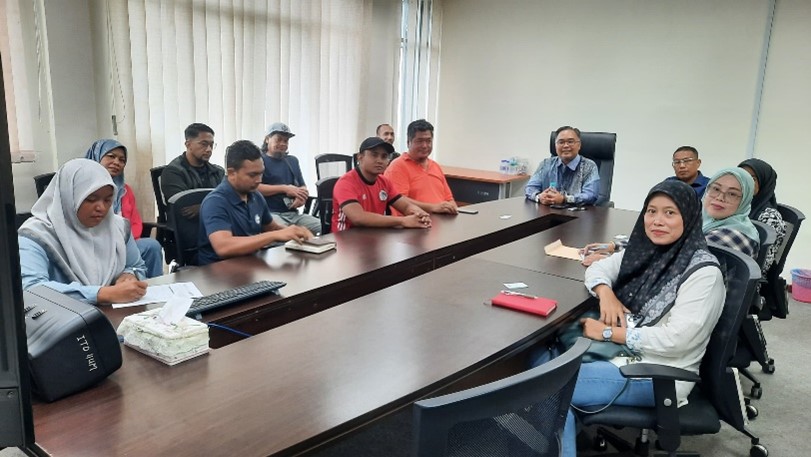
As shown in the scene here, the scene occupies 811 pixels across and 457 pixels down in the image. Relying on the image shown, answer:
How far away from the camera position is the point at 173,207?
8.59ft

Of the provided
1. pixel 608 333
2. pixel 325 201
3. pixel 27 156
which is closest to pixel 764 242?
pixel 608 333

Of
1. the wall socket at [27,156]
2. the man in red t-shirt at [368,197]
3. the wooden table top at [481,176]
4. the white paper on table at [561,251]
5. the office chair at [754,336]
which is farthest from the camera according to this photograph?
the wooden table top at [481,176]

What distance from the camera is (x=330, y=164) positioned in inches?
200

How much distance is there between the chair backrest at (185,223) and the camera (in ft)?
8.66

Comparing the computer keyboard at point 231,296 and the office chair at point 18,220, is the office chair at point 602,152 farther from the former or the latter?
the office chair at point 18,220

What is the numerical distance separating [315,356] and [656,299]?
3.96ft

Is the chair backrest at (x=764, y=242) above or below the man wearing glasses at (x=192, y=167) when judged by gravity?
below

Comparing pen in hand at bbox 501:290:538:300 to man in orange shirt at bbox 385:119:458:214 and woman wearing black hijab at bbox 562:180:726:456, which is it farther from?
man in orange shirt at bbox 385:119:458:214

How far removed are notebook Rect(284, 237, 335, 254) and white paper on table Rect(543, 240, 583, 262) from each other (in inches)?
41.5

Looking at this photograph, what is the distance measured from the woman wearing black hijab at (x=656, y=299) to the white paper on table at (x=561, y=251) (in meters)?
0.44

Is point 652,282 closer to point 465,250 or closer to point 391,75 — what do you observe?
point 465,250

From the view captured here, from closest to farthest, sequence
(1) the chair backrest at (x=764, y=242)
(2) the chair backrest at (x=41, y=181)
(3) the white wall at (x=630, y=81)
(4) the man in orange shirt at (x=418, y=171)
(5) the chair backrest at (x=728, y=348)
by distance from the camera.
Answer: (5) the chair backrest at (x=728, y=348), (1) the chair backrest at (x=764, y=242), (2) the chair backrest at (x=41, y=181), (4) the man in orange shirt at (x=418, y=171), (3) the white wall at (x=630, y=81)

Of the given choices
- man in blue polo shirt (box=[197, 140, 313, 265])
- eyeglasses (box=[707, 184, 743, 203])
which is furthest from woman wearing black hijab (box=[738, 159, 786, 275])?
man in blue polo shirt (box=[197, 140, 313, 265])

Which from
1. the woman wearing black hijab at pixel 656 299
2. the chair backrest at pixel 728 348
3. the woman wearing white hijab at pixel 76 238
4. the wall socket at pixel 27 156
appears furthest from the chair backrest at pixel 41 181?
the chair backrest at pixel 728 348
